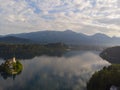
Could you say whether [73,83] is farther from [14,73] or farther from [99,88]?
[14,73]

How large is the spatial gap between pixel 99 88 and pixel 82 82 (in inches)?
751

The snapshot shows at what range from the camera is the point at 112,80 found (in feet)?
199

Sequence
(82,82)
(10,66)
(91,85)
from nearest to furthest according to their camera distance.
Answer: (91,85)
(82,82)
(10,66)

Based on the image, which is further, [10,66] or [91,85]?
[10,66]

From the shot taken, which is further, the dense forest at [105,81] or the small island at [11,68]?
the small island at [11,68]

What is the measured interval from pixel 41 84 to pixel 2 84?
438 inches

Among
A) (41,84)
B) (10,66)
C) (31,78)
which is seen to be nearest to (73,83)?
(41,84)

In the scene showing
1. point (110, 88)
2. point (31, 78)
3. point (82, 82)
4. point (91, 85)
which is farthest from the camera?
point (31, 78)

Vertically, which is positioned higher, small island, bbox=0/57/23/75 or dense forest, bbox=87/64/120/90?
dense forest, bbox=87/64/120/90

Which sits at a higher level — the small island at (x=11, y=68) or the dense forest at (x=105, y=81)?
the dense forest at (x=105, y=81)

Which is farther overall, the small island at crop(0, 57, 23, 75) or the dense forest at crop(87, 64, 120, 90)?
the small island at crop(0, 57, 23, 75)

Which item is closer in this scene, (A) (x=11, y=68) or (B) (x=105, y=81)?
(B) (x=105, y=81)

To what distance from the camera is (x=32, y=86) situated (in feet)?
238

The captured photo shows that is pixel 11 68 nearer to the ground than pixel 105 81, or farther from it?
nearer to the ground
